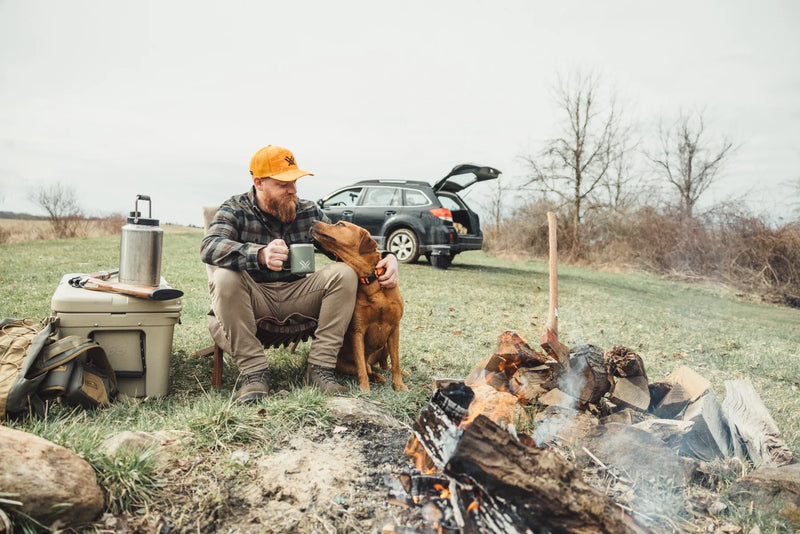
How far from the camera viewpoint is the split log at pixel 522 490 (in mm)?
1460

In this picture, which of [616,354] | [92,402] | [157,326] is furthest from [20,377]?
[616,354]

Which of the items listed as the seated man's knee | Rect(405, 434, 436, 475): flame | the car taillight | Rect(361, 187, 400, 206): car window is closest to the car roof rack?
Rect(361, 187, 400, 206): car window

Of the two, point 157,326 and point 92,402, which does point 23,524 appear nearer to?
point 92,402

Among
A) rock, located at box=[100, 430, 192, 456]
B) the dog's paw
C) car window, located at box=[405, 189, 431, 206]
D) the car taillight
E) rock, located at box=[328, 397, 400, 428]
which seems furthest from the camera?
car window, located at box=[405, 189, 431, 206]

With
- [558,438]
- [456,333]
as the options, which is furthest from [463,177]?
[558,438]

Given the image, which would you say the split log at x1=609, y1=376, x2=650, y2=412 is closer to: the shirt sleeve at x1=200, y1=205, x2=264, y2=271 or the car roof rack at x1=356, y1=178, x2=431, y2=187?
the shirt sleeve at x1=200, y1=205, x2=264, y2=271

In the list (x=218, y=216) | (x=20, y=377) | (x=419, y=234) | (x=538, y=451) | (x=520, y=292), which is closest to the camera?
(x=538, y=451)

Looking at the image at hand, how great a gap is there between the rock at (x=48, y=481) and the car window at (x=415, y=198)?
8.64m

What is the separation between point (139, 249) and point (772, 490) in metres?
3.12

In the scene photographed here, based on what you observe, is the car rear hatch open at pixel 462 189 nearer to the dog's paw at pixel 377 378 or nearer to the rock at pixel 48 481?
the dog's paw at pixel 377 378

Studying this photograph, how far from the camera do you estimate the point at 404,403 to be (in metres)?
2.71

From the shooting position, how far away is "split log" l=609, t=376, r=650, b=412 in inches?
102

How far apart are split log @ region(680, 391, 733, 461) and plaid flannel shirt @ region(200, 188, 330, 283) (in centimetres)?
229

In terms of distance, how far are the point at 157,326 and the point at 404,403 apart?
1406mm
